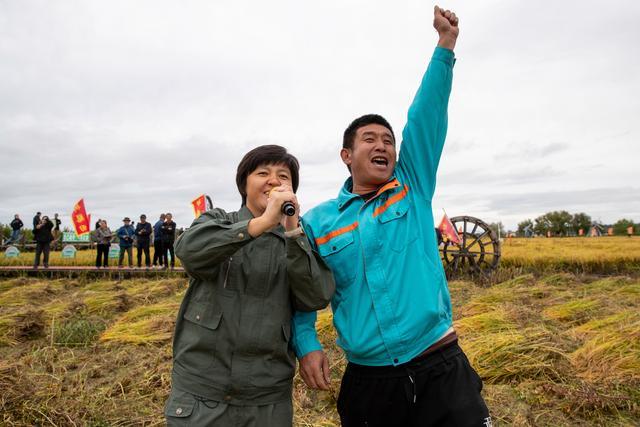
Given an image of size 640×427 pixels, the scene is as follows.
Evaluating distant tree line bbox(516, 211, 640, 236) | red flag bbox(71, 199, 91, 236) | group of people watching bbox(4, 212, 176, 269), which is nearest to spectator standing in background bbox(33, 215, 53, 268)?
group of people watching bbox(4, 212, 176, 269)

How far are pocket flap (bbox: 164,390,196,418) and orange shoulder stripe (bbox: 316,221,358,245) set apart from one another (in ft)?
2.71

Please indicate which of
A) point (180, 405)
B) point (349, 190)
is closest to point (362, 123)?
point (349, 190)

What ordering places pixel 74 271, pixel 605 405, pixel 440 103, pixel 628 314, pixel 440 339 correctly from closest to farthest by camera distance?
pixel 440 339
pixel 440 103
pixel 605 405
pixel 628 314
pixel 74 271

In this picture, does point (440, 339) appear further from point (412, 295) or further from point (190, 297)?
point (190, 297)

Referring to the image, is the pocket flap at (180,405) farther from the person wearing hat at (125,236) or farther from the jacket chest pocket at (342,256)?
the person wearing hat at (125,236)

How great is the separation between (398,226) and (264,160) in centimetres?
65

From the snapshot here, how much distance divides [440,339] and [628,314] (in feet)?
17.3

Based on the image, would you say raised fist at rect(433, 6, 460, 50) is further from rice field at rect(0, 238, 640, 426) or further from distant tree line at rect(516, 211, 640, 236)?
distant tree line at rect(516, 211, 640, 236)

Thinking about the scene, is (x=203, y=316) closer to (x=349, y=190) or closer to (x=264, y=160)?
(x=264, y=160)

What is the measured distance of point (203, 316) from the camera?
66.2 inches

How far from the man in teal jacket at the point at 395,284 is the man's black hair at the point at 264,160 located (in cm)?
31

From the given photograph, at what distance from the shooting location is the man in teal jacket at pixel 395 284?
169cm

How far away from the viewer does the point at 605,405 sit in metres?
3.27

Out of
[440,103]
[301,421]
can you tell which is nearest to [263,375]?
[440,103]
